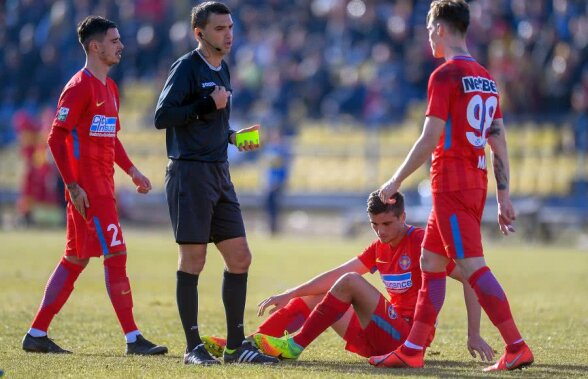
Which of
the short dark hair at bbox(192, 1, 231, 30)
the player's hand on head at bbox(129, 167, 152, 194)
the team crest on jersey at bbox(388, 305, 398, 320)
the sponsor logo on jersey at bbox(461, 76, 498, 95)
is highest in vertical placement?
the short dark hair at bbox(192, 1, 231, 30)

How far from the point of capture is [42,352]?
25.9 ft

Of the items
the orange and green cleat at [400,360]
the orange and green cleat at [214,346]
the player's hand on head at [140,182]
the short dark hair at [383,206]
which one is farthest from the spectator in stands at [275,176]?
the orange and green cleat at [400,360]

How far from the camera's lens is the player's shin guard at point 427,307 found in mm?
7043

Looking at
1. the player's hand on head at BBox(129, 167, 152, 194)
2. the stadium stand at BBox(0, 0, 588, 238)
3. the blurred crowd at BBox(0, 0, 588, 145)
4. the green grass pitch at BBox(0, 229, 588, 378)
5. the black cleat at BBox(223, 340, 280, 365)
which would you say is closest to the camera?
the green grass pitch at BBox(0, 229, 588, 378)

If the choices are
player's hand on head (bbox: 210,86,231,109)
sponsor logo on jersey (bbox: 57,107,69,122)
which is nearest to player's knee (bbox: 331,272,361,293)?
player's hand on head (bbox: 210,86,231,109)

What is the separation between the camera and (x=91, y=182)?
8.04m

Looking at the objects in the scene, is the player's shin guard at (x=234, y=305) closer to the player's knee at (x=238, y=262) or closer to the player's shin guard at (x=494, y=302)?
the player's knee at (x=238, y=262)

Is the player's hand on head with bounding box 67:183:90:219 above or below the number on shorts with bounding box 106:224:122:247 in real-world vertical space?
above

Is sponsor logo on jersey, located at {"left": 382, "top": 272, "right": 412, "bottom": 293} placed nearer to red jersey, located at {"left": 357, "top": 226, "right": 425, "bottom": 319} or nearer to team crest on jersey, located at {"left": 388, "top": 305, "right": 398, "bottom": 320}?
red jersey, located at {"left": 357, "top": 226, "right": 425, "bottom": 319}

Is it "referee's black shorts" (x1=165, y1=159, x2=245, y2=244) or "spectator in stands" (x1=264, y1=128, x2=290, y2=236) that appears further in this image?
"spectator in stands" (x1=264, y1=128, x2=290, y2=236)

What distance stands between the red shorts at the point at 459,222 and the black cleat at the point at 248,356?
1.36m

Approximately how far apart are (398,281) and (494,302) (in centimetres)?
91

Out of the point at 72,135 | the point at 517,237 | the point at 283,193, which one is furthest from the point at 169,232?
the point at 72,135

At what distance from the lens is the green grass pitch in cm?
703
